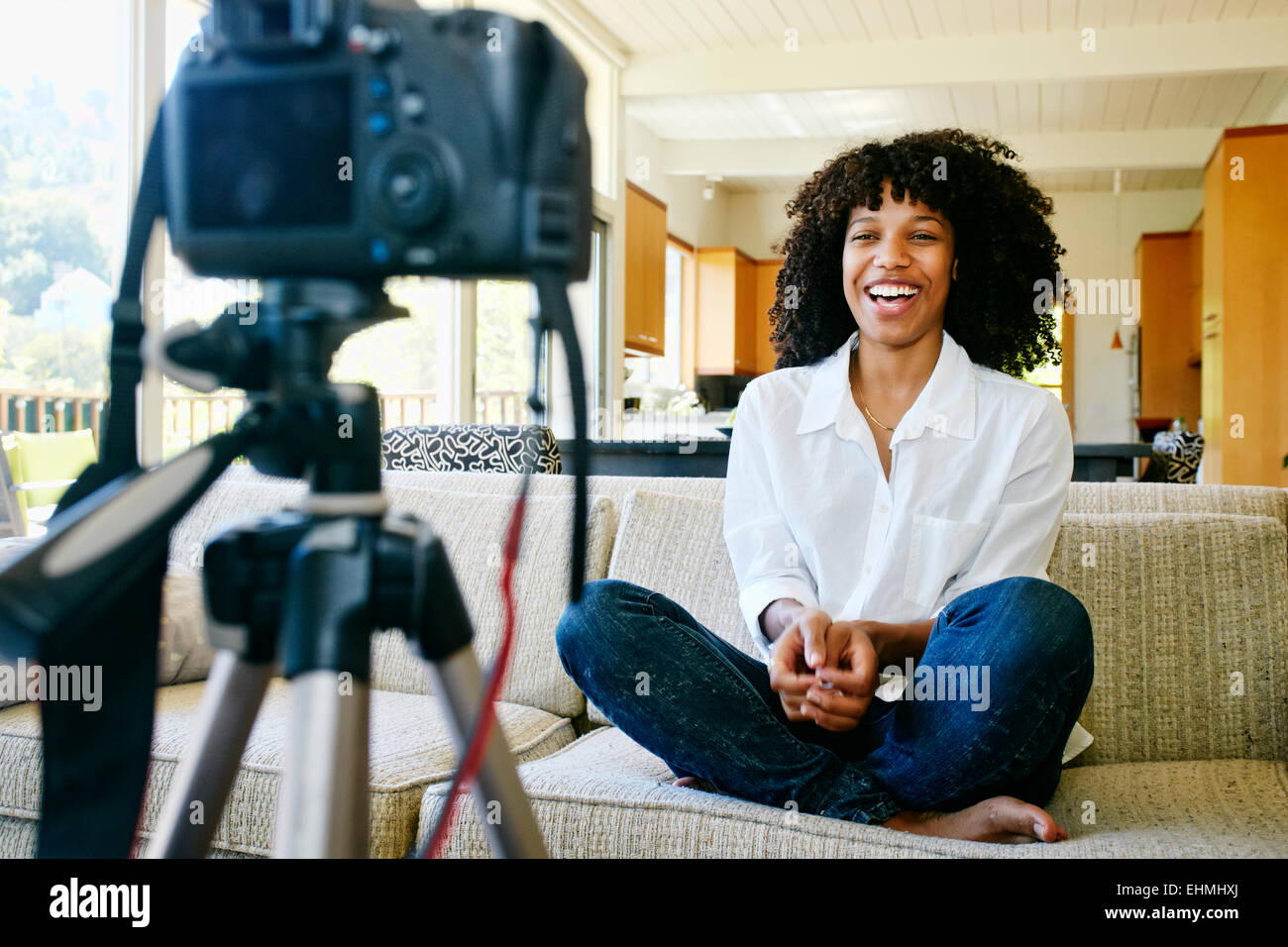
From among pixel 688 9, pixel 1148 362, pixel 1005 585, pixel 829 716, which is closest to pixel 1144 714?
pixel 1005 585

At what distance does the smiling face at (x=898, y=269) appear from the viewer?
1.35 metres

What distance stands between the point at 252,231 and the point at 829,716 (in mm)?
766

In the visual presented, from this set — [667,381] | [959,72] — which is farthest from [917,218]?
[667,381]

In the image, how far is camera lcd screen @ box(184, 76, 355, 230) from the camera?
1.30ft

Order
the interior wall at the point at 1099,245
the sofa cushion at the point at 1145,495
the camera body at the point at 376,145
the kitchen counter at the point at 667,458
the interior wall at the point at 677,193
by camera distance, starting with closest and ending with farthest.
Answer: the camera body at the point at 376,145 → the sofa cushion at the point at 1145,495 → the kitchen counter at the point at 667,458 → the interior wall at the point at 677,193 → the interior wall at the point at 1099,245

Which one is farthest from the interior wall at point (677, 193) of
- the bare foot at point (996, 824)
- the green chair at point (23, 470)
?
the bare foot at point (996, 824)

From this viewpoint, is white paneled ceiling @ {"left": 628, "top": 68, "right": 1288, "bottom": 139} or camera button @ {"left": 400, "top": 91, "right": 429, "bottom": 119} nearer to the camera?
camera button @ {"left": 400, "top": 91, "right": 429, "bottom": 119}

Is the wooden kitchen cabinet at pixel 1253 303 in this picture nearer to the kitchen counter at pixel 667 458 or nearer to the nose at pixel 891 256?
the kitchen counter at pixel 667 458

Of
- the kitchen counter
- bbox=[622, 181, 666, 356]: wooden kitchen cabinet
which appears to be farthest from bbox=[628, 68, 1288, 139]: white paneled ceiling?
the kitchen counter

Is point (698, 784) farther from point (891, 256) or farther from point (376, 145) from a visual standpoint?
point (376, 145)

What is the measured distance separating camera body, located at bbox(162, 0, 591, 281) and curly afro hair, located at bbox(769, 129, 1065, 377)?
3.50 ft

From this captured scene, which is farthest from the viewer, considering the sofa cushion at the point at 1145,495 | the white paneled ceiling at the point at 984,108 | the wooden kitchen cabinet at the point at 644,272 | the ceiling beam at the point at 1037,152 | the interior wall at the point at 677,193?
the ceiling beam at the point at 1037,152

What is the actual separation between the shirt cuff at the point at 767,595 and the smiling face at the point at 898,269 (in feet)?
1.14

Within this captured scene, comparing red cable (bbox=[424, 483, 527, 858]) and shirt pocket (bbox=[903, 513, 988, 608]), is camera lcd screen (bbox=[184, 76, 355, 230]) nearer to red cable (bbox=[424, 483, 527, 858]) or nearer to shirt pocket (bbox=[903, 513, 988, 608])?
red cable (bbox=[424, 483, 527, 858])
